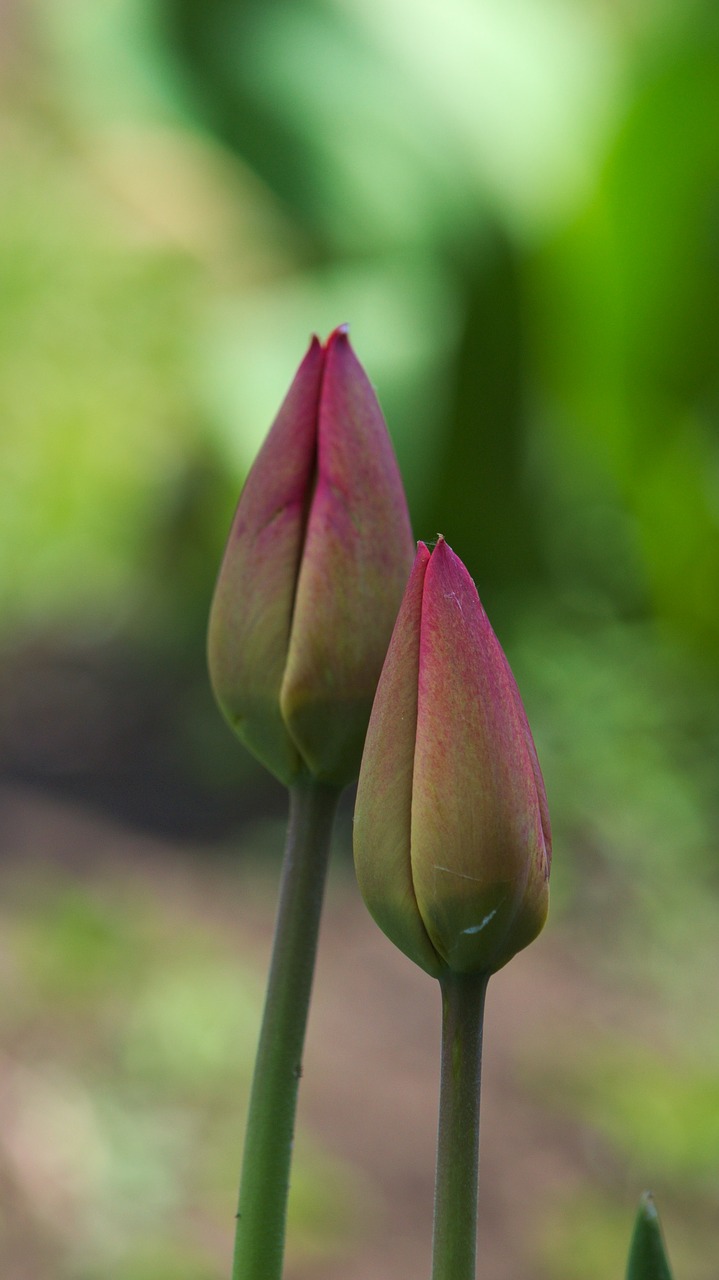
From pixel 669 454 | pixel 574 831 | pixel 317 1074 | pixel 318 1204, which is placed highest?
pixel 669 454

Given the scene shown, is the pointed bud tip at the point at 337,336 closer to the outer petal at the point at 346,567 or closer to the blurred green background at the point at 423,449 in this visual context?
the outer petal at the point at 346,567

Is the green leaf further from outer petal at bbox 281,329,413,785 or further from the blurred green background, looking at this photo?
the blurred green background

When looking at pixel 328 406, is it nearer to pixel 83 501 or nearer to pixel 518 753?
pixel 518 753

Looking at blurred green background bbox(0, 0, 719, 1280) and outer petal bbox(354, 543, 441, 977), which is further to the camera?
blurred green background bbox(0, 0, 719, 1280)

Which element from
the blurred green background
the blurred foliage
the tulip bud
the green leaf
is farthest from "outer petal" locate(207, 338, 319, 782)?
the blurred green background

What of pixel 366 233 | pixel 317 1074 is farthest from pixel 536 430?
pixel 317 1074

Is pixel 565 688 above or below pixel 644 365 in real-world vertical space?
below

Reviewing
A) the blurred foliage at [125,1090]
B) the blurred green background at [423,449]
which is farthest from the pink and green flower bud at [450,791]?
the blurred green background at [423,449]
